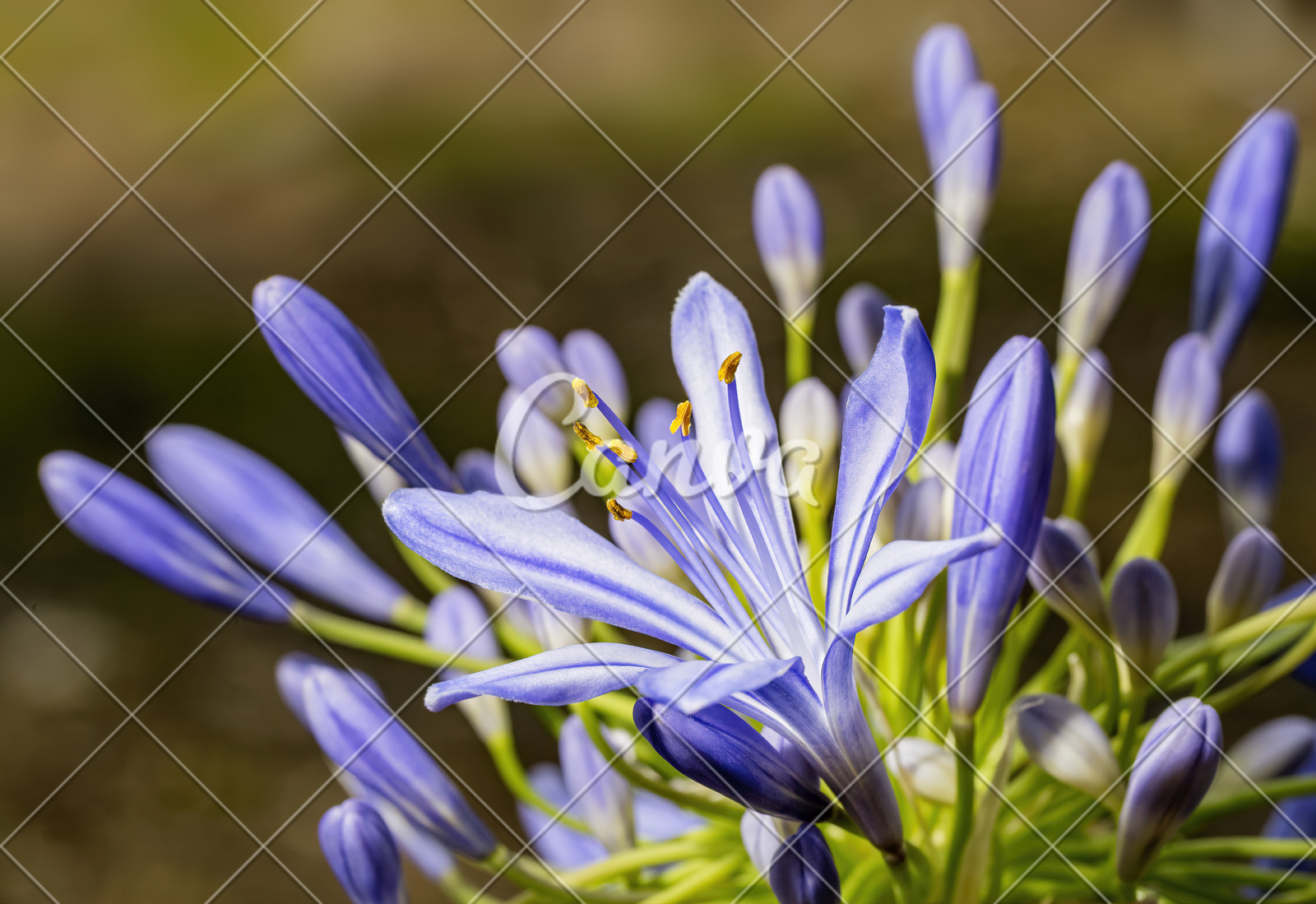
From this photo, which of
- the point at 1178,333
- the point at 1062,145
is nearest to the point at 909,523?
the point at 1178,333

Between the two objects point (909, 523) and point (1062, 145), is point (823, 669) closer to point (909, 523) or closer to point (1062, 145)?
point (909, 523)

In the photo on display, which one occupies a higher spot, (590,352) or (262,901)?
(590,352)

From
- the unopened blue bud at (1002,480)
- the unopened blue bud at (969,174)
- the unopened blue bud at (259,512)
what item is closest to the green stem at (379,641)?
the unopened blue bud at (259,512)

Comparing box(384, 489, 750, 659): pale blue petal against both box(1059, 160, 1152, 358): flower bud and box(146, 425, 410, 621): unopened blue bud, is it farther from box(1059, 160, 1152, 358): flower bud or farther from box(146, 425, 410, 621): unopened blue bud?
box(1059, 160, 1152, 358): flower bud

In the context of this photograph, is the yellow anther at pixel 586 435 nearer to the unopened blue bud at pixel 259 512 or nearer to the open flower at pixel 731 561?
the open flower at pixel 731 561

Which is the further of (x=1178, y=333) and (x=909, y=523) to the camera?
(x=1178, y=333)

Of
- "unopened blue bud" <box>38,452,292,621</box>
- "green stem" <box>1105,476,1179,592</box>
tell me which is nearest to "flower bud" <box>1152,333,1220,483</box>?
"green stem" <box>1105,476,1179,592</box>
